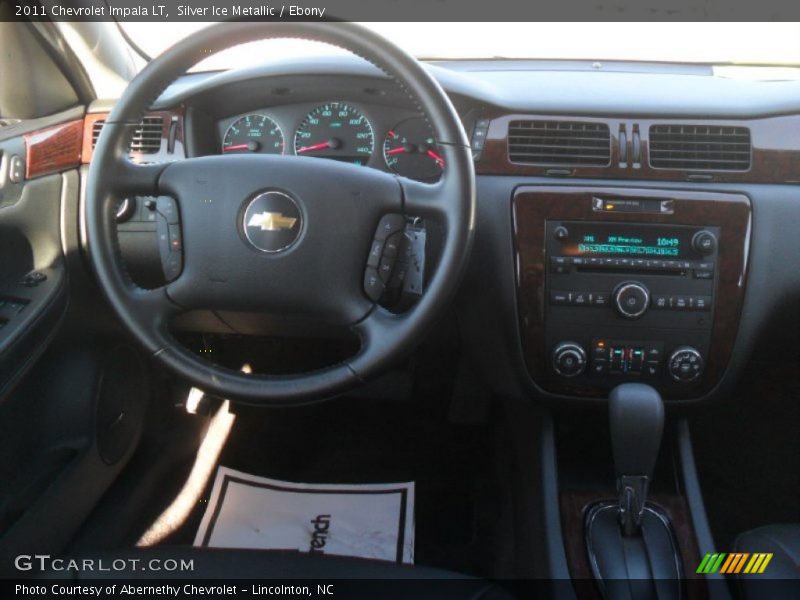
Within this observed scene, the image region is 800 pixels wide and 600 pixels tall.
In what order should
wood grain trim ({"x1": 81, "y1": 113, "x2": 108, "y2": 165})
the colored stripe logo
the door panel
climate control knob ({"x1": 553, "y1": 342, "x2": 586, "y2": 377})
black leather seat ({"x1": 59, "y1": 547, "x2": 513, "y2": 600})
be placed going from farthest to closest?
wood grain trim ({"x1": 81, "y1": 113, "x2": 108, "y2": 165}) < climate control knob ({"x1": 553, "y1": 342, "x2": 586, "y2": 377}) < the door panel < the colored stripe logo < black leather seat ({"x1": 59, "y1": 547, "x2": 513, "y2": 600})

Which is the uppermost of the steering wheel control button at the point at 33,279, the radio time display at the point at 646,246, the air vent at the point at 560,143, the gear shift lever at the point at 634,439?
the air vent at the point at 560,143

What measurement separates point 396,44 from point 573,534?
104cm

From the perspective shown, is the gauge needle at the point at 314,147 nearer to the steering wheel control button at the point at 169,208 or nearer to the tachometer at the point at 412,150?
the tachometer at the point at 412,150

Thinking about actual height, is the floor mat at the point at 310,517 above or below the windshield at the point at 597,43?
below

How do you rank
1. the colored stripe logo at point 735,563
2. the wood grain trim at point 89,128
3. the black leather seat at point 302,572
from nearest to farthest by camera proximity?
the black leather seat at point 302,572 < the colored stripe logo at point 735,563 < the wood grain trim at point 89,128

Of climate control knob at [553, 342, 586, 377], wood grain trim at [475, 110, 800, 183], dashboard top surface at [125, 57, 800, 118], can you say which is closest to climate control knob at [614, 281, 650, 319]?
climate control knob at [553, 342, 586, 377]

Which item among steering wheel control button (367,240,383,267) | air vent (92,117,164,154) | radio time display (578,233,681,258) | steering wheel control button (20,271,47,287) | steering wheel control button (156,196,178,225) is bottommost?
steering wheel control button (20,271,47,287)

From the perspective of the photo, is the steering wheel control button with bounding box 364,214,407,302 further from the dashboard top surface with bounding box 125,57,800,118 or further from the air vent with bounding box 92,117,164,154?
the air vent with bounding box 92,117,164,154

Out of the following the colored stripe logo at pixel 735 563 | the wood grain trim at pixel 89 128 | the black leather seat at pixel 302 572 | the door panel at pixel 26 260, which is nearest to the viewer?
the black leather seat at pixel 302 572

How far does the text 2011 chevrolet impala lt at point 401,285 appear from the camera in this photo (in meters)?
1.33

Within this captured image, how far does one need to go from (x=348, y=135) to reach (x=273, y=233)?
1.59 ft

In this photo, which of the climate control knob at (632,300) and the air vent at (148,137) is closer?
the climate control knob at (632,300)

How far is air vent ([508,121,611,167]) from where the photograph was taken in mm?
1649

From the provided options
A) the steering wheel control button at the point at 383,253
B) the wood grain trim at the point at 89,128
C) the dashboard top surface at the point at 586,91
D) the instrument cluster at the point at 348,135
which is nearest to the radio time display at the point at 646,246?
the dashboard top surface at the point at 586,91
